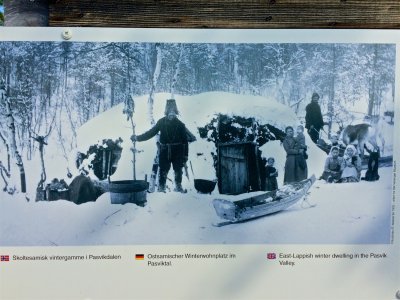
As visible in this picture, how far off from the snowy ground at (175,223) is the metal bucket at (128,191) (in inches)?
1.0

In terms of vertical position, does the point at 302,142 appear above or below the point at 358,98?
below

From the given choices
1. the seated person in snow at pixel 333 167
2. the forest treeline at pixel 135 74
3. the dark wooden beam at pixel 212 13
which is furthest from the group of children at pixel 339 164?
the dark wooden beam at pixel 212 13

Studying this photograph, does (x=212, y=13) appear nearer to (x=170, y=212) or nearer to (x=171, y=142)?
(x=171, y=142)

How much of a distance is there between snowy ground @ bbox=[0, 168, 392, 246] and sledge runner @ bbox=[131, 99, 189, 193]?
0.09 metres

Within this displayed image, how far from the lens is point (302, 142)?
2.08 m

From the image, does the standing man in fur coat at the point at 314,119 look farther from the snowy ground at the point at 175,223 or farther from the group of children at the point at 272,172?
the snowy ground at the point at 175,223

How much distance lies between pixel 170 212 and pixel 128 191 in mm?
204

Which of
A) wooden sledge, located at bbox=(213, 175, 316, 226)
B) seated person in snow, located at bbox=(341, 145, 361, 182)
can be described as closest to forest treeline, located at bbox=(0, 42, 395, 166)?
seated person in snow, located at bbox=(341, 145, 361, 182)

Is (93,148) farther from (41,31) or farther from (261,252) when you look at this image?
(261,252)

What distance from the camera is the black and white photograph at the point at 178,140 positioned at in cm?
204

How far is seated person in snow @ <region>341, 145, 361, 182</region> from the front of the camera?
2.10 metres

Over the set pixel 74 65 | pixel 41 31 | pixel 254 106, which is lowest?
pixel 254 106

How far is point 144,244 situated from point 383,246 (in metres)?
1.06

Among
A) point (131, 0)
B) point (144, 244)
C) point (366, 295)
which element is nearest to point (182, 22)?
point (131, 0)
